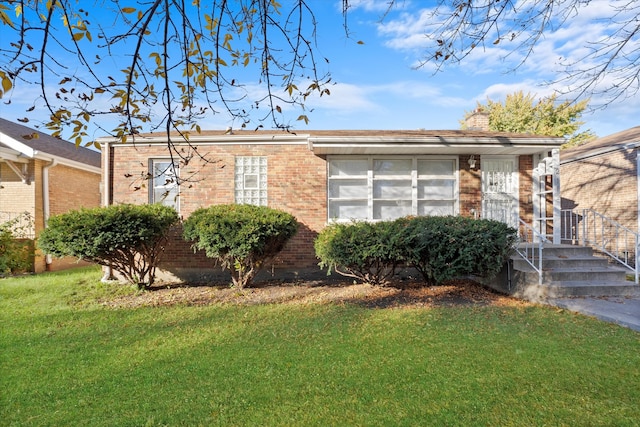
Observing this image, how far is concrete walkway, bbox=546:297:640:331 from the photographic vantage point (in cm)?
528

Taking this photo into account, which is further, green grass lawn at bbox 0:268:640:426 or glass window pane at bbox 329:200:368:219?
glass window pane at bbox 329:200:368:219

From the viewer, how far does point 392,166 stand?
30.7 ft

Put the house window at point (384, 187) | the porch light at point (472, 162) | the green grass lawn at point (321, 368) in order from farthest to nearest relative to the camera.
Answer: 1. the house window at point (384, 187)
2. the porch light at point (472, 162)
3. the green grass lawn at point (321, 368)

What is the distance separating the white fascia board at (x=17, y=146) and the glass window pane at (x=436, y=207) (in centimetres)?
1147

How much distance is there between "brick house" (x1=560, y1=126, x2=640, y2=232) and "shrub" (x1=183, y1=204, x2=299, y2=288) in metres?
9.80

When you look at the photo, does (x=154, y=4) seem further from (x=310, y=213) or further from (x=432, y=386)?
(x=310, y=213)

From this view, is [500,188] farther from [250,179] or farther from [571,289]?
[250,179]

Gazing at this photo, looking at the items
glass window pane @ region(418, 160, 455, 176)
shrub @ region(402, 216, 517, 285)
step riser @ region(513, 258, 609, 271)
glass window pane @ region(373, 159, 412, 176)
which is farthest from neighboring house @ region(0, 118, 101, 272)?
step riser @ region(513, 258, 609, 271)

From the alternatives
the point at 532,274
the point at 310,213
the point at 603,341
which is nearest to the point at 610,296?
the point at 532,274

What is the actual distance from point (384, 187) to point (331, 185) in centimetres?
135

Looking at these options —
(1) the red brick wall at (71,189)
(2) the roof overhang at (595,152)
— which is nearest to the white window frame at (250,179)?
(1) the red brick wall at (71,189)

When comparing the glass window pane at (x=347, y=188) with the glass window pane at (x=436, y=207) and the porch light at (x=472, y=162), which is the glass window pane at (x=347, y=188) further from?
the porch light at (x=472, y=162)

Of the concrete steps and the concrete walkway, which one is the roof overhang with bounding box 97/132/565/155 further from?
the concrete walkway

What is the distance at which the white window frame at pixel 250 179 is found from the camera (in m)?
9.29
